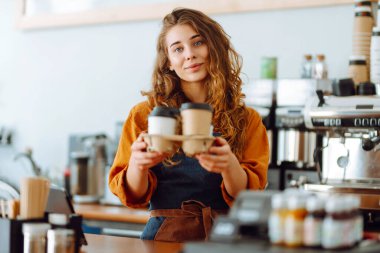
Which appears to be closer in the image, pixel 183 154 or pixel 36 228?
pixel 36 228

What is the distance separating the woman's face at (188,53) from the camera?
2092 mm

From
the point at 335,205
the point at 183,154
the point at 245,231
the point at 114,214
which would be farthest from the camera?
the point at 114,214

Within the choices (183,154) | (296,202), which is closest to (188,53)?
(183,154)

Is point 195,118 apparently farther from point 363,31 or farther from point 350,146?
point 363,31

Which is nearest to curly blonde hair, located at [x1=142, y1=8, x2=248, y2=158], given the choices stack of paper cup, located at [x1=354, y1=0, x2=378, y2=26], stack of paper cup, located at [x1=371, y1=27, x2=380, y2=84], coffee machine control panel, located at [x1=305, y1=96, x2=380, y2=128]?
coffee machine control panel, located at [x1=305, y1=96, x2=380, y2=128]

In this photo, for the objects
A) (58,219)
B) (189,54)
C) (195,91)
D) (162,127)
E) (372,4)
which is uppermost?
(372,4)

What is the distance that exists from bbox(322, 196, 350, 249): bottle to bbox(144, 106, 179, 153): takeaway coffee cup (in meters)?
0.50

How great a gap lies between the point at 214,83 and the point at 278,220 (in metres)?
0.86

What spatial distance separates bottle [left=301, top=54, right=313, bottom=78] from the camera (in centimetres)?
334

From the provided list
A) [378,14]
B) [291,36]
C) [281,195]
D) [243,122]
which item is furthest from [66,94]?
[281,195]

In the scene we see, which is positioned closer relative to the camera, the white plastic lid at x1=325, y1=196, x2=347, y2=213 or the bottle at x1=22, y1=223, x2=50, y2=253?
the white plastic lid at x1=325, y1=196, x2=347, y2=213

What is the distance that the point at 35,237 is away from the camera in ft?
5.32

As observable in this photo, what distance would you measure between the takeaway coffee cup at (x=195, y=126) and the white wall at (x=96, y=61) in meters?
2.00

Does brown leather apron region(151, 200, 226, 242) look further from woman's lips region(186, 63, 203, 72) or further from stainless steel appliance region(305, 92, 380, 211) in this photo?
stainless steel appliance region(305, 92, 380, 211)
